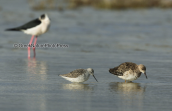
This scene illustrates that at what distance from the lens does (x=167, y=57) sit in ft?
42.8

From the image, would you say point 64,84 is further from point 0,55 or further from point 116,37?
point 116,37

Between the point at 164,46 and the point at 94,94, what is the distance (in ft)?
28.7

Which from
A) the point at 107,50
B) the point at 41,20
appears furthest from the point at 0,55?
the point at 107,50

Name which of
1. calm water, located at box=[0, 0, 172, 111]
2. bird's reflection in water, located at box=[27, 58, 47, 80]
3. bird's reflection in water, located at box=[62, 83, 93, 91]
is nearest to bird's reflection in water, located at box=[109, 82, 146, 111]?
calm water, located at box=[0, 0, 172, 111]

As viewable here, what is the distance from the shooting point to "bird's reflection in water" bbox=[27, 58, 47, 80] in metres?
9.84

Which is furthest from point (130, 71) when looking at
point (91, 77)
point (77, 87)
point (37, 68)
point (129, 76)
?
point (37, 68)

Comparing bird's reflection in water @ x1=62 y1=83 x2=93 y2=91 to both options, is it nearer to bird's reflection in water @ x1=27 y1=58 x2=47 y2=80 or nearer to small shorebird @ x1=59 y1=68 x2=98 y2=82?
small shorebird @ x1=59 y1=68 x2=98 y2=82

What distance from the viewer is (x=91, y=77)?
382 inches

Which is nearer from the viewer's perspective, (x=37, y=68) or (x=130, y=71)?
(x=130, y=71)

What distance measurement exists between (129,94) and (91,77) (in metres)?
2.16

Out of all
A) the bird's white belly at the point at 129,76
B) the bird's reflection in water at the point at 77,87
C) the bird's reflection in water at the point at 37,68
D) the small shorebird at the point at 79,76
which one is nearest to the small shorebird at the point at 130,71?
the bird's white belly at the point at 129,76

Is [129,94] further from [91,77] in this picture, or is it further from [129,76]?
[91,77]

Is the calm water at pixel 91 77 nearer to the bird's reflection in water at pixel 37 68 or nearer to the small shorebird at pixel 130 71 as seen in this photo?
the bird's reflection in water at pixel 37 68

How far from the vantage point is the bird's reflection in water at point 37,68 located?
984 centimetres
